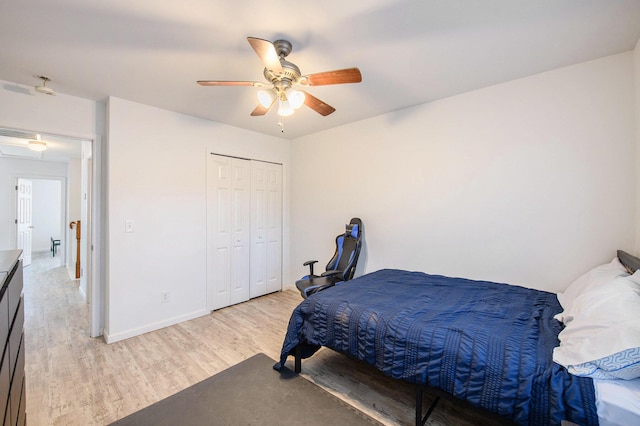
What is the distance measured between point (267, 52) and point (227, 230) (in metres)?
2.68

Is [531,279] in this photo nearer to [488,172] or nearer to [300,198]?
[488,172]

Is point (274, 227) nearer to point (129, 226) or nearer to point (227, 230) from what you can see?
point (227, 230)

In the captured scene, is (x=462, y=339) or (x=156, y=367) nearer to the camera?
(x=462, y=339)

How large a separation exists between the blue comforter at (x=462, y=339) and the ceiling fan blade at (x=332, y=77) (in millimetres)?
1566

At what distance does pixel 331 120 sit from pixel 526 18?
2.19m

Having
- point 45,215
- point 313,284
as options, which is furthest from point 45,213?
point 313,284


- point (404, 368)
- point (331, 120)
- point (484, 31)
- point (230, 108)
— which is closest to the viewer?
point (404, 368)

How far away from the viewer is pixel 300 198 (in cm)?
440

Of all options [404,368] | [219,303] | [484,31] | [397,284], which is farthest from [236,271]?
[484,31]

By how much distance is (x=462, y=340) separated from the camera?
1.48 m

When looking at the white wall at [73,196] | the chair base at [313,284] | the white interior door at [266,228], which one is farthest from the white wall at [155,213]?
the white wall at [73,196]

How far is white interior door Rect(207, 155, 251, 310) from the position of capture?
3.59m

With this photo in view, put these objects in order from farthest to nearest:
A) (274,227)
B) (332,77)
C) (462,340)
Result: (274,227) < (332,77) < (462,340)

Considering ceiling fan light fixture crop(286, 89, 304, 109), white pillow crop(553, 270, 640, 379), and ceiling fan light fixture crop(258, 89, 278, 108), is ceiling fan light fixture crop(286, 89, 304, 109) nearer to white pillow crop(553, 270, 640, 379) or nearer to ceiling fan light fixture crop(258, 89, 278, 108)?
ceiling fan light fixture crop(258, 89, 278, 108)
